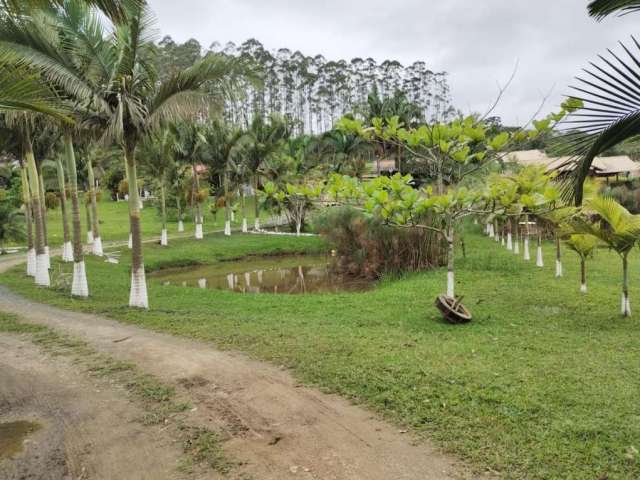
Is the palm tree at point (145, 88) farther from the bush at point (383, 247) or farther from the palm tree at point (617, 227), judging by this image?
the bush at point (383, 247)

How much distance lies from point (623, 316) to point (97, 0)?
29.7 feet

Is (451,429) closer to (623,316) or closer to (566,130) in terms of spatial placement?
(566,130)

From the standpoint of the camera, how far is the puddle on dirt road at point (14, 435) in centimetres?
454

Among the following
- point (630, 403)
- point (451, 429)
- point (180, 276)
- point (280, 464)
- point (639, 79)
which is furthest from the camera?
point (180, 276)

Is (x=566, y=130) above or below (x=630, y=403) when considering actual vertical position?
above

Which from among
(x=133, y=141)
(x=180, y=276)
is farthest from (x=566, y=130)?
(x=180, y=276)

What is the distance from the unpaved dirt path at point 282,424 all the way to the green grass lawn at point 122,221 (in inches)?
824

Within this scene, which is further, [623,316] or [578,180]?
[623,316]

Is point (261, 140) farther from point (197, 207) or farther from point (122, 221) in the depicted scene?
point (122, 221)

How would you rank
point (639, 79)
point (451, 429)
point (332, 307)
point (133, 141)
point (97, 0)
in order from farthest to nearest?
point (332, 307), point (133, 141), point (97, 0), point (451, 429), point (639, 79)

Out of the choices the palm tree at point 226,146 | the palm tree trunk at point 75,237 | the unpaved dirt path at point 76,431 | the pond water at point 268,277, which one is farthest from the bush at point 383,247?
the unpaved dirt path at point 76,431

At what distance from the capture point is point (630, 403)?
4.93 m

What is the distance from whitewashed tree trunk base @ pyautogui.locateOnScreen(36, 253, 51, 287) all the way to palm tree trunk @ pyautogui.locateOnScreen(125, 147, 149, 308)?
4.62 meters

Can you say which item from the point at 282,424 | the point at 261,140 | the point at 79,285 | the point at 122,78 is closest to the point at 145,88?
the point at 122,78
